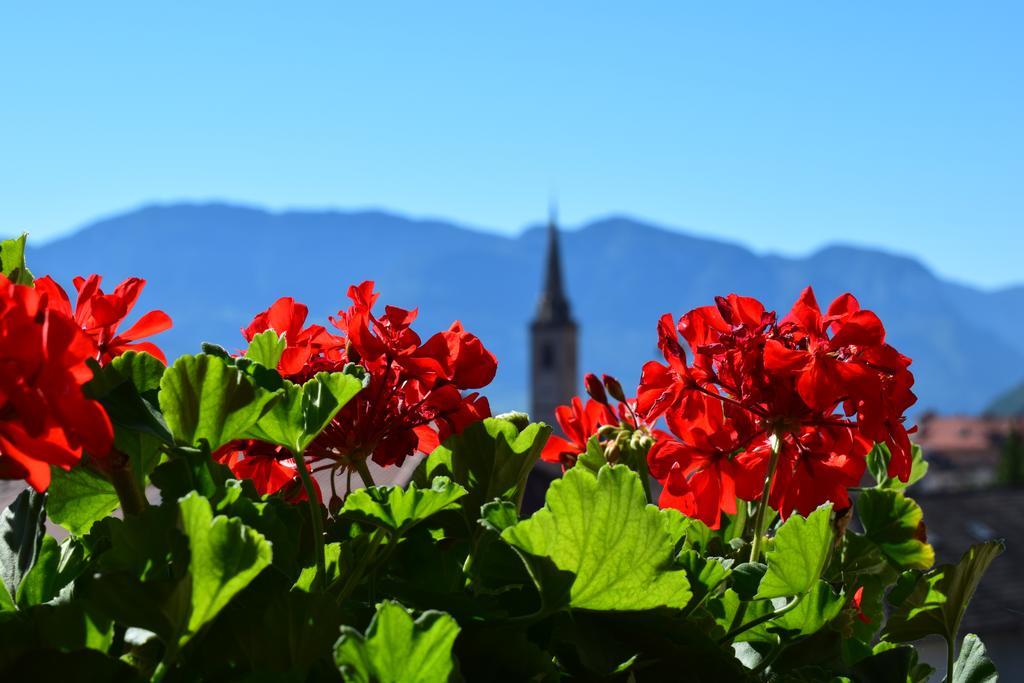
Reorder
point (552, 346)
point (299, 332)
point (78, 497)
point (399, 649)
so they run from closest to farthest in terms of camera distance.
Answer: point (399, 649) → point (78, 497) → point (299, 332) → point (552, 346)

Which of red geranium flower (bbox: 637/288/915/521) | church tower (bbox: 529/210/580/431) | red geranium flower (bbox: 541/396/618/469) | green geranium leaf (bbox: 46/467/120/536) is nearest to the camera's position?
green geranium leaf (bbox: 46/467/120/536)

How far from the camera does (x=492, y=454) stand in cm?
70

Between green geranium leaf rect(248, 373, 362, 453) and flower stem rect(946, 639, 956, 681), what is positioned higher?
green geranium leaf rect(248, 373, 362, 453)

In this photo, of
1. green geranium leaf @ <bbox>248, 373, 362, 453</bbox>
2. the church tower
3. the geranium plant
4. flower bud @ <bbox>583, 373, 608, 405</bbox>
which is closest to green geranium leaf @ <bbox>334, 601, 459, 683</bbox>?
the geranium plant

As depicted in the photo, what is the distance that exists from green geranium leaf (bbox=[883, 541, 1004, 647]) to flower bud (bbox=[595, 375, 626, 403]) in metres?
0.26

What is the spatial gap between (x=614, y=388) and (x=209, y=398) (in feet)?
1.39

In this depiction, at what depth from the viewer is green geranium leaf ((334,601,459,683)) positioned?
18.5 inches

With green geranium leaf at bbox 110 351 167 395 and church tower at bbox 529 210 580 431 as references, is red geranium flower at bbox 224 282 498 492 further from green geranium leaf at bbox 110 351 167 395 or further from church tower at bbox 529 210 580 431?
church tower at bbox 529 210 580 431

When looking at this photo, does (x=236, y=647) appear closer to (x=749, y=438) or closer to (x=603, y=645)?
(x=603, y=645)

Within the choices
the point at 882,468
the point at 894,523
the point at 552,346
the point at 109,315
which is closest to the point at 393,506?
the point at 109,315

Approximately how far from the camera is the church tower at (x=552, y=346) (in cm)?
6334

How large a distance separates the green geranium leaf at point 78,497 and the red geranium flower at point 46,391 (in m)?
0.16

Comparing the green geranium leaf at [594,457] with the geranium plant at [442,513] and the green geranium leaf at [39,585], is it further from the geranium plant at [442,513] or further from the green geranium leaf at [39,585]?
the green geranium leaf at [39,585]

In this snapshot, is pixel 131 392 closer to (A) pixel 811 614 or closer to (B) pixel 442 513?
(B) pixel 442 513
